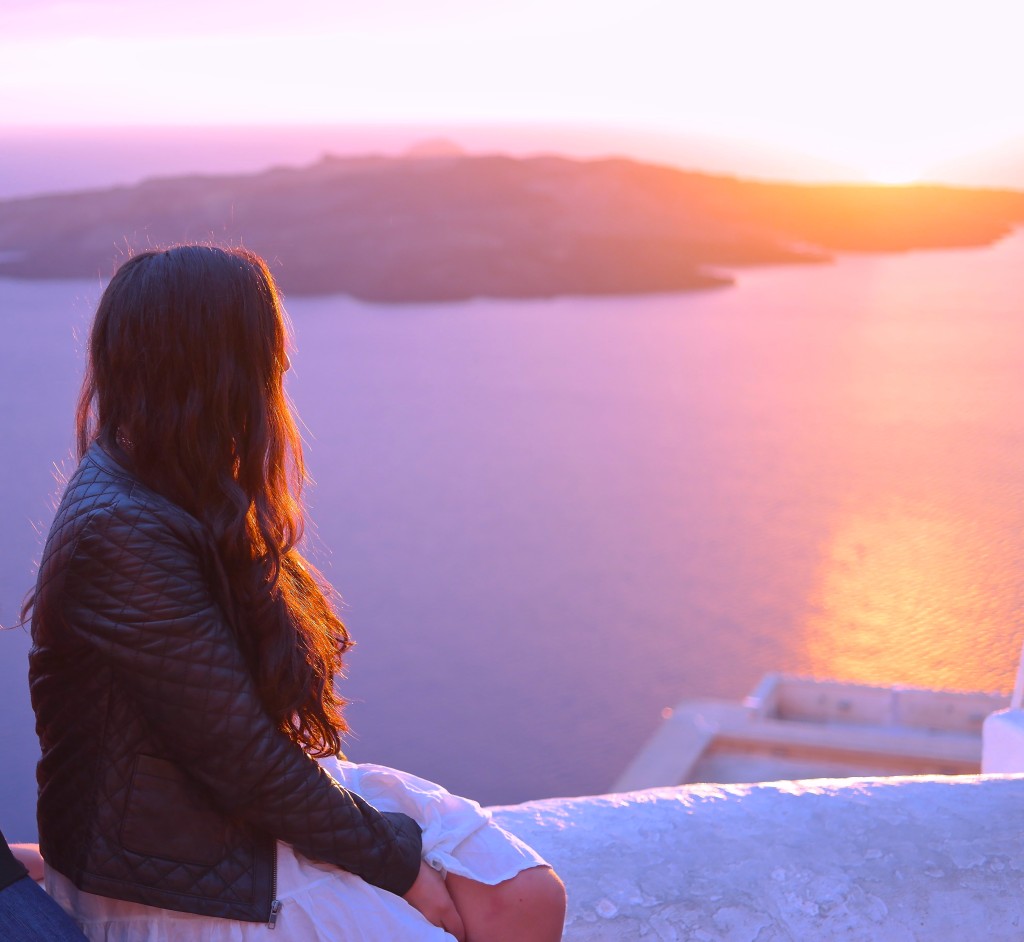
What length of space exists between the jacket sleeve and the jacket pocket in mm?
12

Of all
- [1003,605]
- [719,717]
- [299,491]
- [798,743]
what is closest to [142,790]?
[299,491]

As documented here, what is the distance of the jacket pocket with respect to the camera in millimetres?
833

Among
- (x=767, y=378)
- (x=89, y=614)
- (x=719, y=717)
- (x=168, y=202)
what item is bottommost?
(x=719, y=717)

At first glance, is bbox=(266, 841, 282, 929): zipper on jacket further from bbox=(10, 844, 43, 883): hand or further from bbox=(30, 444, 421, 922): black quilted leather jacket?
bbox=(10, 844, 43, 883): hand

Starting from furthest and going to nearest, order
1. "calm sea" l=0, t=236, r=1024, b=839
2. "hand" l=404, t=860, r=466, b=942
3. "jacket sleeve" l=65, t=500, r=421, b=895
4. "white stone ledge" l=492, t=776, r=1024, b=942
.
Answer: "calm sea" l=0, t=236, r=1024, b=839
"white stone ledge" l=492, t=776, r=1024, b=942
"hand" l=404, t=860, r=466, b=942
"jacket sleeve" l=65, t=500, r=421, b=895

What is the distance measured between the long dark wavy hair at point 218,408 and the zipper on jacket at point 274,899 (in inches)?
4.1

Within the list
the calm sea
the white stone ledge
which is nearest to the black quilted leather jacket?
the white stone ledge

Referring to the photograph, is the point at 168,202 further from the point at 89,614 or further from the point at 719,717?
the point at 89,614

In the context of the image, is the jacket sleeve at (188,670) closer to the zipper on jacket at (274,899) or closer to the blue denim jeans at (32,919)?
the zipper on jacket at (274,899)

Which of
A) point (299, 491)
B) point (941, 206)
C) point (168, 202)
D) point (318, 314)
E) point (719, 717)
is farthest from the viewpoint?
point (941, 206)

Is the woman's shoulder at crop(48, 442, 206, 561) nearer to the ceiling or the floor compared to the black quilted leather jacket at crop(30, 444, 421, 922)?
nearer to the ceiling

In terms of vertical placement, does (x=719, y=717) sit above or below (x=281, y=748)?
below

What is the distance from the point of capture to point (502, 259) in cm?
1936

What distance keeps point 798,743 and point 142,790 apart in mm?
6726
